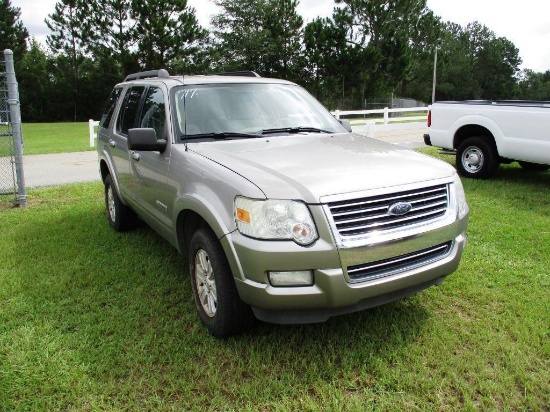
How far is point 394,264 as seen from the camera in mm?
2955

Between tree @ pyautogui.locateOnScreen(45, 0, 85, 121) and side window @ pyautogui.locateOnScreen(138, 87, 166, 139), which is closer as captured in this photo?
side window @ pyautogui.locateOnScreen(138, 87, 166, 139)

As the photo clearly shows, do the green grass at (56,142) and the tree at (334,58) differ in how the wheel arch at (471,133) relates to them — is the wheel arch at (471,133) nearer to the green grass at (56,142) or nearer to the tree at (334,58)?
the green grass at (56,142)

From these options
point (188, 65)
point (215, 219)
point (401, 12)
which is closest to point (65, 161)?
point (215, 219)

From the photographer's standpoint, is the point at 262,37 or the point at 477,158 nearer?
the point at 477,158

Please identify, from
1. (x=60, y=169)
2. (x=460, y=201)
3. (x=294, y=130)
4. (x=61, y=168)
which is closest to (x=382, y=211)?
(x=460, y=201)

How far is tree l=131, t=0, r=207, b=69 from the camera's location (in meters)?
45.1

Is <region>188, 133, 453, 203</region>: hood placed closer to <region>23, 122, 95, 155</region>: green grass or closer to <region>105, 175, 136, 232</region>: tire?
<region>105, 175, 136, 232</region>: tire

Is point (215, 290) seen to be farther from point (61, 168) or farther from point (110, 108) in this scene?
point (61, 168)

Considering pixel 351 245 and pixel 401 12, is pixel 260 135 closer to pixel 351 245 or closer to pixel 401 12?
pixel 351 245

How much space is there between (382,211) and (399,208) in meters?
0.12

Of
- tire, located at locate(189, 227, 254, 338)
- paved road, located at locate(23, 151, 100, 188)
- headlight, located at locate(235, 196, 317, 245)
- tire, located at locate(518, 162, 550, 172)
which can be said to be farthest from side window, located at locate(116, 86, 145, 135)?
tire, located at locate(518, 162, 550, 172)

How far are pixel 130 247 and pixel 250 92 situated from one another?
226cm

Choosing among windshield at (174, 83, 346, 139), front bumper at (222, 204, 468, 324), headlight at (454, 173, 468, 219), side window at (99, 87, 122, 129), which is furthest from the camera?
side window at (99, 87, 122, 129)

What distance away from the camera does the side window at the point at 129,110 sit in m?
4.92
